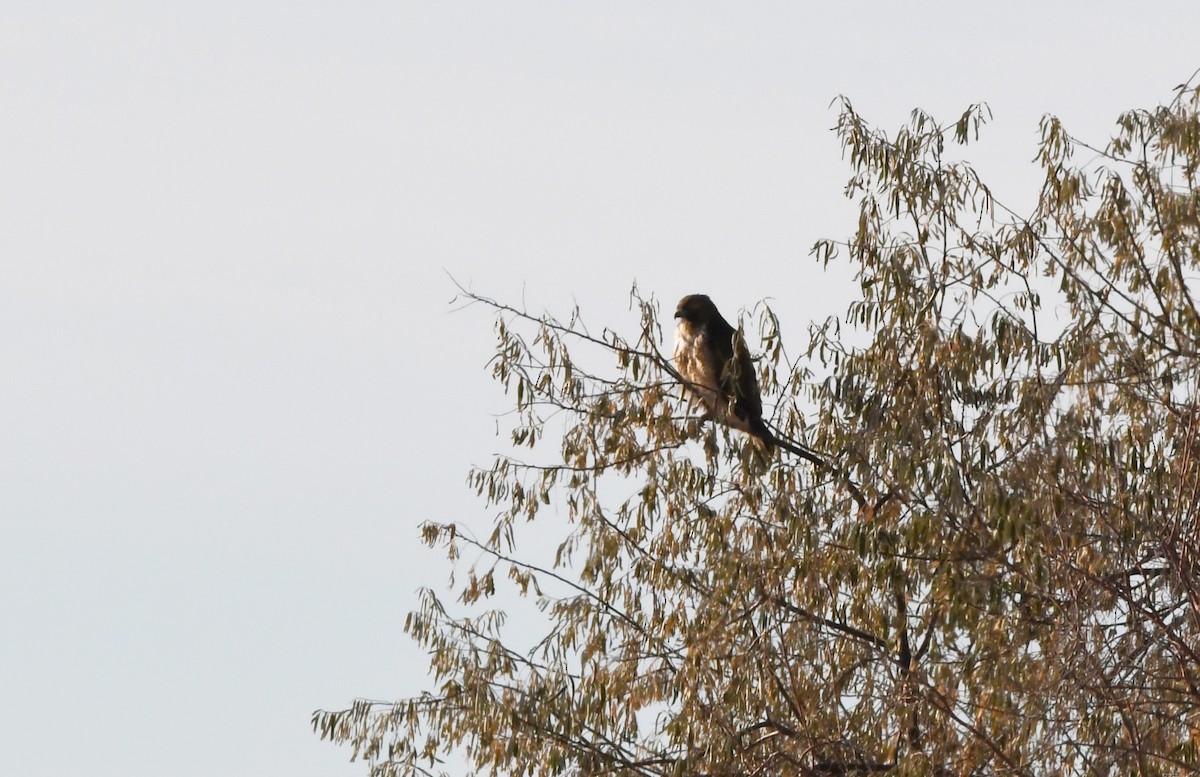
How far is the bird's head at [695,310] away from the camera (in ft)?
38.6

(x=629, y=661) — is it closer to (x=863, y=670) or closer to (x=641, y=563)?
(x=641, y=563)

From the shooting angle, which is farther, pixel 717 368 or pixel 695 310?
pixel 695 310

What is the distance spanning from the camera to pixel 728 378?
10.2 m

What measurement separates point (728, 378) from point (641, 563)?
1.15 metres

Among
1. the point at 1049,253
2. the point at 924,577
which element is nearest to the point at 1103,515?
the point at 924,577

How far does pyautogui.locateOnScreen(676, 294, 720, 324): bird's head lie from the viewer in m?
11.8

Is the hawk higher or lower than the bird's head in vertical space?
lower

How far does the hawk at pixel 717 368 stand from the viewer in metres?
9.84

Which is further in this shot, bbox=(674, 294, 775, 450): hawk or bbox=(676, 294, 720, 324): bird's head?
bbox=(676, 294, 720, 324): bird's head

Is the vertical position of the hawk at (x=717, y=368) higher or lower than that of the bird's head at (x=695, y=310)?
lower

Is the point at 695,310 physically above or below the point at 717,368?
above

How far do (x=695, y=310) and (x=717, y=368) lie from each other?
894 millimetres

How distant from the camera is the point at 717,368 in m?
11.0

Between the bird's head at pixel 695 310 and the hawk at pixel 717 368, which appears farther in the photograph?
the bird's head at pixel 695 310
